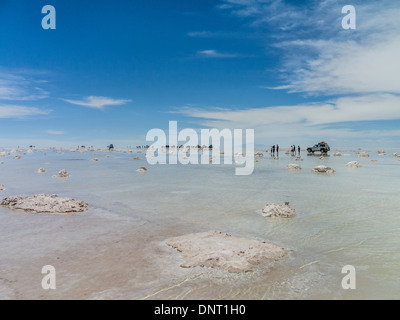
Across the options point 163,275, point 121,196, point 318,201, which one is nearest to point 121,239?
point 163,275

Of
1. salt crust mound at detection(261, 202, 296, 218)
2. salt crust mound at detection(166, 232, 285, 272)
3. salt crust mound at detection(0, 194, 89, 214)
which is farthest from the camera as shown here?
salt crust mound at detection(0, 194, 89, 214)

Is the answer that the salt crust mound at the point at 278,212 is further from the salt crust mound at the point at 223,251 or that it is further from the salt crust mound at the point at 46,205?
the salt crust mound at the point at 46,205

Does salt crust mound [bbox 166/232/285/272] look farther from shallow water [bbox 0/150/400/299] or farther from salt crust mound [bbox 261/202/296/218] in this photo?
salt crust mound [bbox 261/202/296/218]

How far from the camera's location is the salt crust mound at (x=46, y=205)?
383 inches

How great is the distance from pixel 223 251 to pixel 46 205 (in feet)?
24.0

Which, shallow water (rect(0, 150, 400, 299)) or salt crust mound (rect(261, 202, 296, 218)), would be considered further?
salt crust mound (rect(261, 202, 296, 218))

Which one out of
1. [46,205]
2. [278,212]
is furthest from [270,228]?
[46,205]

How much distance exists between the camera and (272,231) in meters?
7.67

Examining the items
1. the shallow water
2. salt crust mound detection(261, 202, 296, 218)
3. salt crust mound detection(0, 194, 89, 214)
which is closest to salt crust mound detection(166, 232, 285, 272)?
the shallow water

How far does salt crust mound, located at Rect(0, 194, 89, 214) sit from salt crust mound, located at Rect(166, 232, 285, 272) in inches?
195

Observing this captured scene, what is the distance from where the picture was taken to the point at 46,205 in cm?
1001

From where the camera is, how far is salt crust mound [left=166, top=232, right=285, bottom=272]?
530 centimetres

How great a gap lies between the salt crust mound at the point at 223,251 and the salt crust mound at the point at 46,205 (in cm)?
495

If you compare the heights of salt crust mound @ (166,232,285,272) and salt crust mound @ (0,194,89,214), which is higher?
salt crust mound @ (0,194,89,214)
